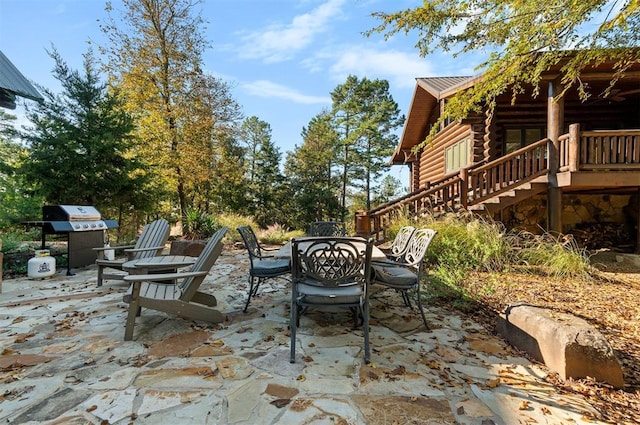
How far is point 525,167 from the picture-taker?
265 inches

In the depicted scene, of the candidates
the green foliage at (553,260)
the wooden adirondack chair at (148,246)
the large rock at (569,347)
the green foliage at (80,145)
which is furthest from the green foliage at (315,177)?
the large rock at (569,347)

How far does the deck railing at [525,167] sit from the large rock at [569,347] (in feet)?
14.9

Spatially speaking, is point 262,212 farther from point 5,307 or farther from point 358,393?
point 358,393

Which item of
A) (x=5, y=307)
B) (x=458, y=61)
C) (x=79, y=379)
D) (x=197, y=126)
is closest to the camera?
(x=79, y=379)

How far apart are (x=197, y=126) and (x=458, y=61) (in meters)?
9.06

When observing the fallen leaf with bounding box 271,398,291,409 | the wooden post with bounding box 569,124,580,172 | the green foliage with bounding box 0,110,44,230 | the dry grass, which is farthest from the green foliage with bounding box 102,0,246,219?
the wooden post with bounding box 569,124,580,172

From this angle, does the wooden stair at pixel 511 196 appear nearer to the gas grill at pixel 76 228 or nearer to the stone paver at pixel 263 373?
the stone paver at pixel 263 373

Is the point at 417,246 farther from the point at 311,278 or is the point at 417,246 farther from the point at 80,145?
the point at 80,145

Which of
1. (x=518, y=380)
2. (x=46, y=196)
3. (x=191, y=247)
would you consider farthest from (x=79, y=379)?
(x=46, y=196)

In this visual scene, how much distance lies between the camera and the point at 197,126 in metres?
10.6

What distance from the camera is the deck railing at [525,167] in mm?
5762

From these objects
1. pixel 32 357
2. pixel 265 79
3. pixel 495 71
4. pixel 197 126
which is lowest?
pixel 32 357

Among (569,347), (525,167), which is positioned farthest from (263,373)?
(525,167)

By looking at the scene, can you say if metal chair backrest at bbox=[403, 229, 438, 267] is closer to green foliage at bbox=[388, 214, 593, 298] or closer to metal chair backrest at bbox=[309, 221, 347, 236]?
green foliage at bbox=[388, 214, 593, 298]
